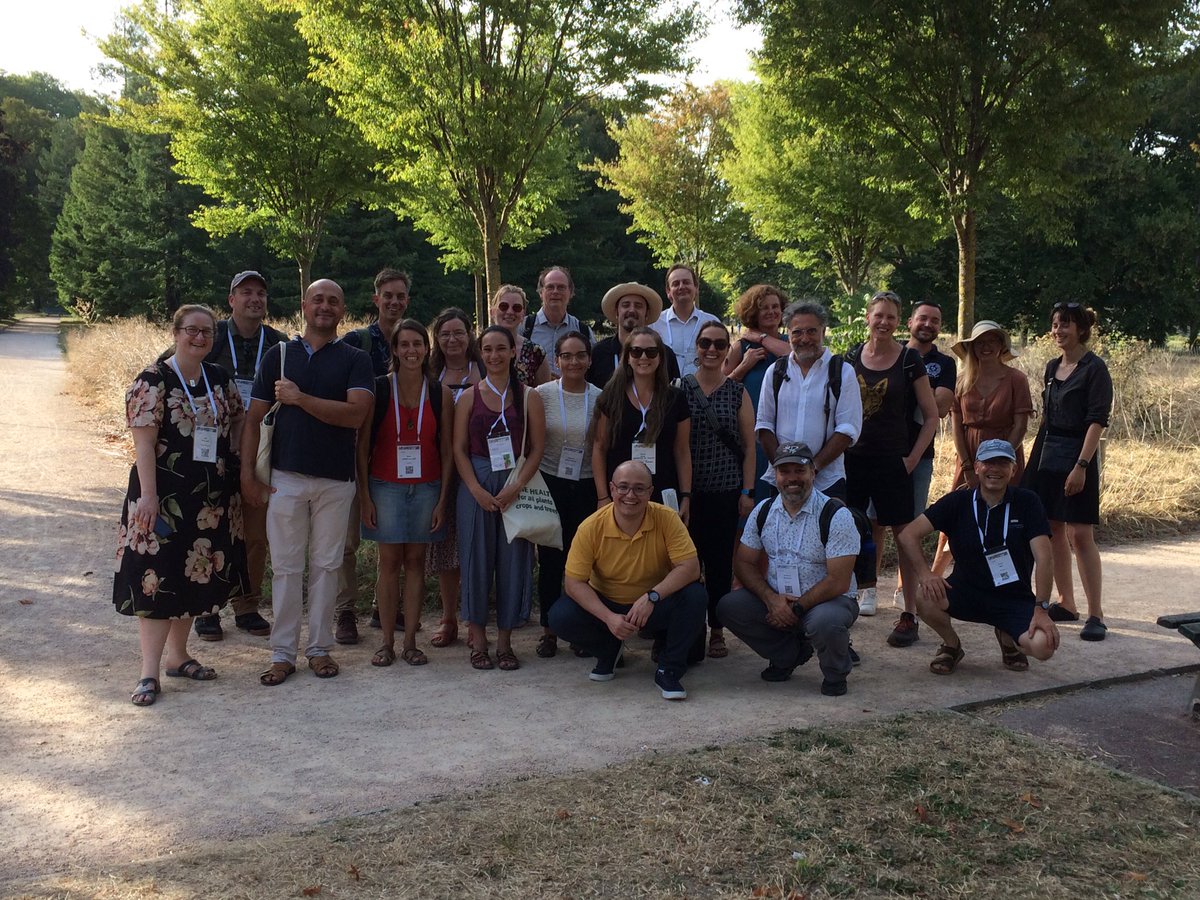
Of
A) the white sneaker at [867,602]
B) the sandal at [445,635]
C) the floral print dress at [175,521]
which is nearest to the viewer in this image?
the floral print dress at [175,521]

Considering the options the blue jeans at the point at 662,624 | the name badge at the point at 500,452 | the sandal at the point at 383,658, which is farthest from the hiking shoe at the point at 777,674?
the sandal at the point at 383,658

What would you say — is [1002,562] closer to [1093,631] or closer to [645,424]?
[1093,631]

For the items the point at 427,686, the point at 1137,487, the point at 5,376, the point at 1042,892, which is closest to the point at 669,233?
the point at 5,376

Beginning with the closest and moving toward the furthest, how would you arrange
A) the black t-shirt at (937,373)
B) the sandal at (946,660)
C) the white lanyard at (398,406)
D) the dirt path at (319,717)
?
the dirt path at (319,717) < the sandal at (946,660) < the white lanyard at (398,406) < the black t-shirt at (937,373)

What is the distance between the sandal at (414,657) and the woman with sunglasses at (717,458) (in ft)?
5.25

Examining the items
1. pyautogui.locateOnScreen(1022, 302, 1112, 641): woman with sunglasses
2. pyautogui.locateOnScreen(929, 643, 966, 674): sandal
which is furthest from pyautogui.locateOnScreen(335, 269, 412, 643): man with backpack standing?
pyautogui.locateOnScreen(1022, 302, 1112, 641): woman with sunglasses

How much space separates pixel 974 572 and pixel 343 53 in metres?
9.58

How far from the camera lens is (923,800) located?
364 centimetres

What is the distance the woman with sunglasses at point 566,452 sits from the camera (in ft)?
17.6

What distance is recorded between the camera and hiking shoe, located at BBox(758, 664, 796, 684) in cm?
511

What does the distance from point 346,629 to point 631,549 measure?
1885mm

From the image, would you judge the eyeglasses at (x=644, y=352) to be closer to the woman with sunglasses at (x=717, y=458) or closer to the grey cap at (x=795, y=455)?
the woman with sunglasses at (x=717, y=458)

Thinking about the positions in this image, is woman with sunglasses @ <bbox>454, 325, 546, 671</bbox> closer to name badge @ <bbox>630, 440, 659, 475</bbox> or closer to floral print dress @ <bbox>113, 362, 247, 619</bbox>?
name badge @ <bbox>630, 440, 659, 475</bbox>

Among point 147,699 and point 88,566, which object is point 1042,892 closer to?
point 147,699
